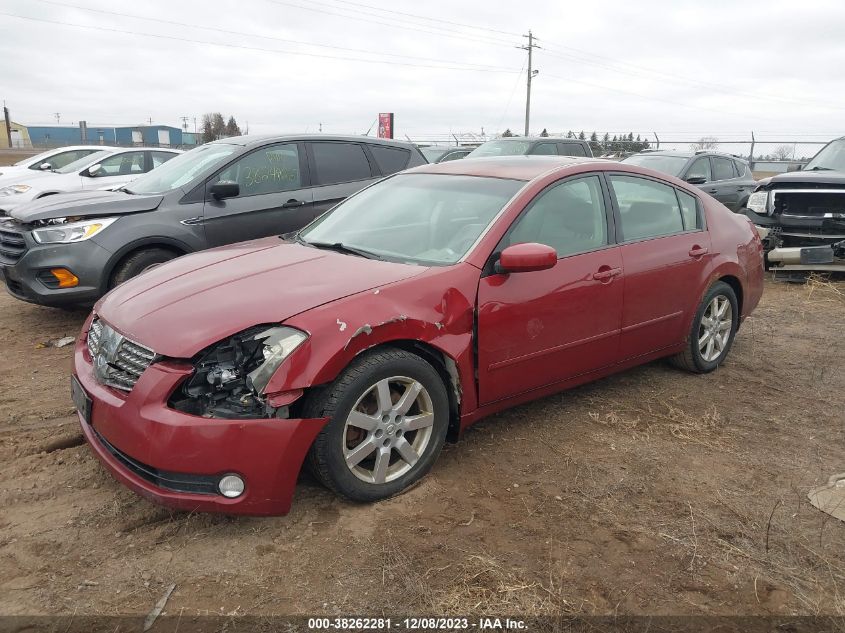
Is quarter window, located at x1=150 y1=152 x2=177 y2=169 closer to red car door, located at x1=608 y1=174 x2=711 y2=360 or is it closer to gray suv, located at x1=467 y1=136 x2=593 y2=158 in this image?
gray suv, located at x1=467 y1=136 x2=593 y2=158

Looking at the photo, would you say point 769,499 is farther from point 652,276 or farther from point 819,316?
point 819,316

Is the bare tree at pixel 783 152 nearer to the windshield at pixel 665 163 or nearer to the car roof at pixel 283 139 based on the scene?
the windshield at pixel 665 163

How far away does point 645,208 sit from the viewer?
4.38 meters

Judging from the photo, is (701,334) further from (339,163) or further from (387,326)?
(339,163)

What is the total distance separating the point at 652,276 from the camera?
4191mm

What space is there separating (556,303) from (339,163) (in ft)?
13.0

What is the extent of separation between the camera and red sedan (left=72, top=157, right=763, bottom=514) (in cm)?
268

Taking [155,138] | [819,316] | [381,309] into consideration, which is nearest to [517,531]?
[381,309]

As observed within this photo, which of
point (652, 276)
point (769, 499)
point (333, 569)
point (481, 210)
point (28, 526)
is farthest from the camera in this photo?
point (652, 276)

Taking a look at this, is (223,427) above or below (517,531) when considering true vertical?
above

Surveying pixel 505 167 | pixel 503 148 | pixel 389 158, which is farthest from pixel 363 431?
pixel 503 148

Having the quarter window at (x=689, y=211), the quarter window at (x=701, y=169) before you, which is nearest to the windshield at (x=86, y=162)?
the quarter window at (x=701, y=169)

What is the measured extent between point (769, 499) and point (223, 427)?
101 inches

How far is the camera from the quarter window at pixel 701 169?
11031mm
